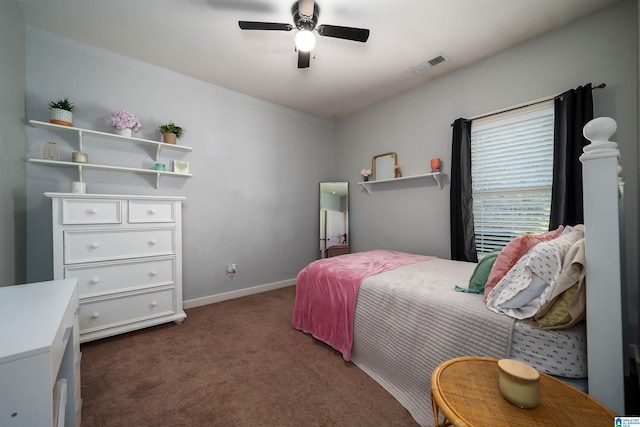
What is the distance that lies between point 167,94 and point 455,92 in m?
3.30

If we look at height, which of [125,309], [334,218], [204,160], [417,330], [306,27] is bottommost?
[125,309]

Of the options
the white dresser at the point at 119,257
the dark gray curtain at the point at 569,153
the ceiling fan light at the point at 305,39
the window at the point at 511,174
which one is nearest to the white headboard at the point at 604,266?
the dark gray curtain at the point at 569,153

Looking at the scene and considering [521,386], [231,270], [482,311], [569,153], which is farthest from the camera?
[231,270]

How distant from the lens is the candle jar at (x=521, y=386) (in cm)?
77

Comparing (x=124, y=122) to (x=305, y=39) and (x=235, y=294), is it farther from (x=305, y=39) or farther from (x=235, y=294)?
(x=235, y=294)

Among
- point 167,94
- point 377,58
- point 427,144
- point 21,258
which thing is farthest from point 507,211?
point 21,258

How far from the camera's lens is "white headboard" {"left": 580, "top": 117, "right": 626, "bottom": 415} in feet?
2.91

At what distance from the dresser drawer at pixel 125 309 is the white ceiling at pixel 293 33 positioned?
2.36 meters

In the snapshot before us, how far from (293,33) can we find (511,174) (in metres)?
2.50

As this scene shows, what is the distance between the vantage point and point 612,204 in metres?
0.89

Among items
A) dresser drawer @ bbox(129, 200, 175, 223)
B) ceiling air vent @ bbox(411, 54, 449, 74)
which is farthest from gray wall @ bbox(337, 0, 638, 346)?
dresser drawer @ bbox(129, 200, 175, 223)

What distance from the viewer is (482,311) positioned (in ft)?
4.30

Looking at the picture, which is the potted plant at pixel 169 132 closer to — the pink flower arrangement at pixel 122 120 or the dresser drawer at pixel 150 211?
the pink flower arrangement at pixel 122 120

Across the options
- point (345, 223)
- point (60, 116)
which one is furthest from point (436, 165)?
point (60, 116)
